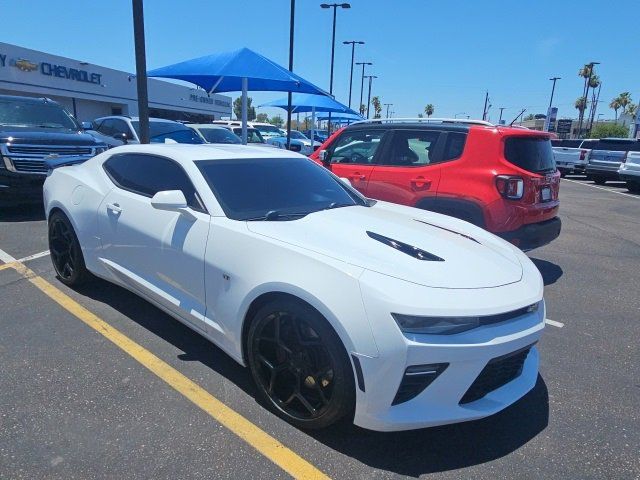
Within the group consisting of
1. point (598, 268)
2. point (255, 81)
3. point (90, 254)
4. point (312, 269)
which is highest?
point (255, 81)

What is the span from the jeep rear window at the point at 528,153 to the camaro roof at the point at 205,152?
238 centimetres

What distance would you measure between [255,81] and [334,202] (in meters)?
7.05

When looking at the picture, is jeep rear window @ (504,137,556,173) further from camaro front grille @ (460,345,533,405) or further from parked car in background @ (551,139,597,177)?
parked car in background @ (551,139,597,177)

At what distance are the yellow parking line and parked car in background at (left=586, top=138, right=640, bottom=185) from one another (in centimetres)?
1838

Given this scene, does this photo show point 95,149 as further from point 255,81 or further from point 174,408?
point 174,408

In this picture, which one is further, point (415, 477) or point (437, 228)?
point (437, 228)

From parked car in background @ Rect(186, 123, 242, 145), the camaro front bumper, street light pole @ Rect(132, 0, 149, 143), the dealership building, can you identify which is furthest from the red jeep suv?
the dealership building

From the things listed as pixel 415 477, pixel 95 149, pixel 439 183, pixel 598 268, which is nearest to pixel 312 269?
pixel 415 477

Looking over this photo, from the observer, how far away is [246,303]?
8.64 feet

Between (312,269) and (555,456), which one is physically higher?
(312,269)

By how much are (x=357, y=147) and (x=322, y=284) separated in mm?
4306

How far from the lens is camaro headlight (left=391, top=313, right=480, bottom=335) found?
213 cm

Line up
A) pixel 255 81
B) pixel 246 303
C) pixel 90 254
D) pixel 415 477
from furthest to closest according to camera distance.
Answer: pixel 255 81 < pixel 90 254 < pixel 246 303 < pixel 415 477

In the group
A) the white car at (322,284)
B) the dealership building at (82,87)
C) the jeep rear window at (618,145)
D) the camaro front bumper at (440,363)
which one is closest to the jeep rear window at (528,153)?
the white car at (322,284)
